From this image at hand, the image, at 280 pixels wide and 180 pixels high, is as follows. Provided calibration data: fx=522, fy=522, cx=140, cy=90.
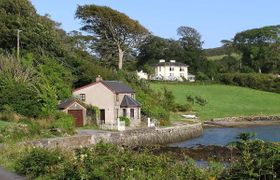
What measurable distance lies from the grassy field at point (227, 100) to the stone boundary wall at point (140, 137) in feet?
68.1

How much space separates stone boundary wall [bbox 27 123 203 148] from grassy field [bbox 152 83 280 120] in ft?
68.1

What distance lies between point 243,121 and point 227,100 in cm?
1520

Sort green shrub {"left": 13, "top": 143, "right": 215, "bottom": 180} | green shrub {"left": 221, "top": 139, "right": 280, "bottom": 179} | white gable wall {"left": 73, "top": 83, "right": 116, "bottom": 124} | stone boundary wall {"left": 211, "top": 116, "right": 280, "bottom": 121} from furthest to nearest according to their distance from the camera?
1. stone boundary wall {"left": 211, "top": 116, "right": 280, "bottom": 121}
2. white gable wall {"left": 73, "top": 83, "right": 116, "bottom": 124}
3. green shrub {"left": 13, "top": 143, "right": 215, "bottom": 180}
4. green shrub {"left": 221, "top": 139, "right": 280, "bottom": 179}

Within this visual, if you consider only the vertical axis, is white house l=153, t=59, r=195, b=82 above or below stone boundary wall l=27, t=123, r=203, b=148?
above

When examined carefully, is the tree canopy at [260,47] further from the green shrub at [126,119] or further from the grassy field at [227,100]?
the green shrub at [126,119]

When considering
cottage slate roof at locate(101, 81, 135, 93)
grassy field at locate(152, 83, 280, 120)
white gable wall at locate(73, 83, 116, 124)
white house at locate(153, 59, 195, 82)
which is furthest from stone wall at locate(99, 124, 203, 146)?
white house at locate(153, 59, 195, 82)

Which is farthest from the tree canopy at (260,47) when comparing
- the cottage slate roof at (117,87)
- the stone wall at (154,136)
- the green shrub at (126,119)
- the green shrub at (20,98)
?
the green shrub at (20,98)

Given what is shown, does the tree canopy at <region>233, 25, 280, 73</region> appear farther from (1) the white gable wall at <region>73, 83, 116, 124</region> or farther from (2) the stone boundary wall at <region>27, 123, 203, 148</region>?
(1) the white gable wall at <region>73, 83, 116, 124</region>

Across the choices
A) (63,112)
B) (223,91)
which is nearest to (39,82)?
(63,112)

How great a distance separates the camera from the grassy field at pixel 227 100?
8250 cm

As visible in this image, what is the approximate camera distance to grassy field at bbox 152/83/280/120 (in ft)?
271

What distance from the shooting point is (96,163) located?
1141cm

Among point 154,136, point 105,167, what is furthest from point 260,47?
point 105,167

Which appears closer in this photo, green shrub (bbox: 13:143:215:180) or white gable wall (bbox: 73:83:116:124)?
green shrub (bbox: 13:143:215:180)
